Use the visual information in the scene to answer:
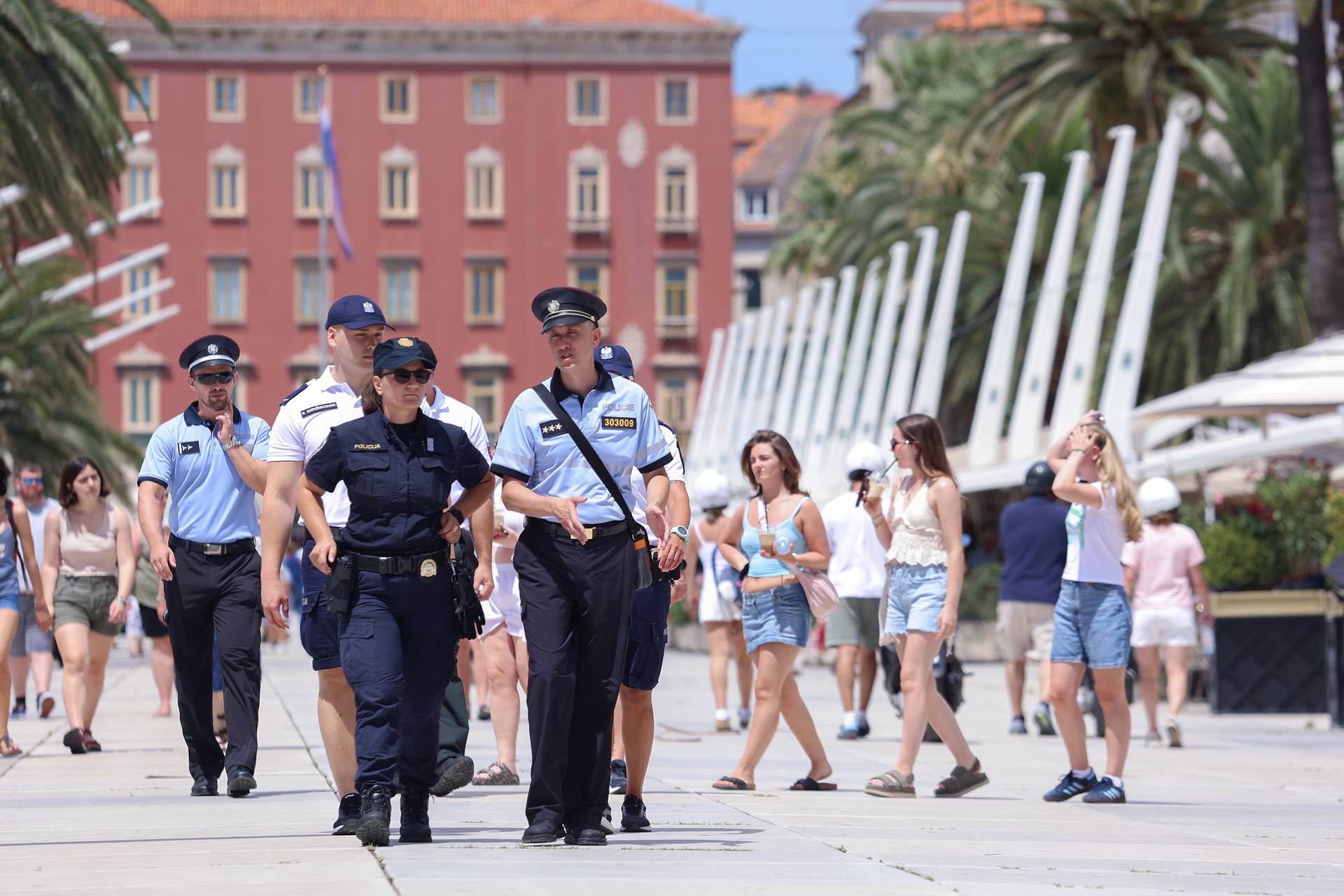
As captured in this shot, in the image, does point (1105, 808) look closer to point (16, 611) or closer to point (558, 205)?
point (16, 611)

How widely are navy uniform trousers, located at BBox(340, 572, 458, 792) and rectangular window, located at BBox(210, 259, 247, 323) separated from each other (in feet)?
247

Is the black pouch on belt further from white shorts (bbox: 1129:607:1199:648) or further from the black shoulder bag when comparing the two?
white shorts (bbox: 1129:607:1199:648)

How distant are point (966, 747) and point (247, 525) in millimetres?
3513

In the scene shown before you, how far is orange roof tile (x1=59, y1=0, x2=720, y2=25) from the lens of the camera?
80.8 metres

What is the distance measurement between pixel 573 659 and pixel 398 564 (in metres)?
0.71

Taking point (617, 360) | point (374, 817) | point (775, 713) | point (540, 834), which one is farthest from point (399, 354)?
point (775, 713)

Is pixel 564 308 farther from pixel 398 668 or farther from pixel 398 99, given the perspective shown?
pixel 398 99

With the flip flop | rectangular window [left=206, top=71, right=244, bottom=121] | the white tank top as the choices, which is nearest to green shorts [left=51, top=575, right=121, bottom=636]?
the flip flop

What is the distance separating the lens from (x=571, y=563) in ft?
25.8

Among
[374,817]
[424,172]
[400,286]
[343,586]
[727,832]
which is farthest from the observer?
[400,286]

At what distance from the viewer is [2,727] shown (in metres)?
13.1

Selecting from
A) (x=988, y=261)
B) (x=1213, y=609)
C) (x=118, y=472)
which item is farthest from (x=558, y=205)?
(x=1213, y=609)

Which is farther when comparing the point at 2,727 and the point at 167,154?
the point at 167,154

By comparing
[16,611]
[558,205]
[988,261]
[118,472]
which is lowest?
[16,611]
